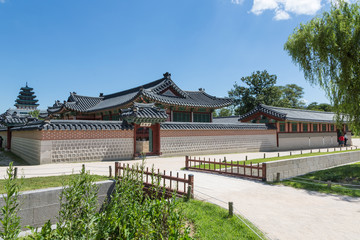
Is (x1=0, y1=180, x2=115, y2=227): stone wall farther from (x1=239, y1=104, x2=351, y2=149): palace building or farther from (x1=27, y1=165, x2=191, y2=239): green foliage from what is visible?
(x1=239, y1=104, x2=351, y2=149): palace building

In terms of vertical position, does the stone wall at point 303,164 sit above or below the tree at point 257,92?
below

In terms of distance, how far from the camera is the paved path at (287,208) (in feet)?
15.4

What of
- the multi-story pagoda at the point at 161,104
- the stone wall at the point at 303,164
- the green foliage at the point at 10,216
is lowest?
the stone wall at the point at 303,164

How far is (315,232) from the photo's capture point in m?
4.63

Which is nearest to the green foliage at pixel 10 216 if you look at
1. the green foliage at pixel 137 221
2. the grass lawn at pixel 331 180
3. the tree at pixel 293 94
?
the green foliage at pixel 137 221

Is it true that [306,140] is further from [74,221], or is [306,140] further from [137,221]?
[74,221]

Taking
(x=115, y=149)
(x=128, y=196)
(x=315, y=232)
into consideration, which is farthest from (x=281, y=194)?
(x=115, y=149)

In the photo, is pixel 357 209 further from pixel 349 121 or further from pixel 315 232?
pixel 349 121

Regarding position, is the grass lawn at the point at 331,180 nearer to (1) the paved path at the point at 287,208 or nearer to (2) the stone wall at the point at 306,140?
(1) the paved path at the point at 287,208

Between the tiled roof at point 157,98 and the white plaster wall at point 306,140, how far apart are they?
7204 mm

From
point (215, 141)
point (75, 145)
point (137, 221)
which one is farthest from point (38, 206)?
point (215, 141)

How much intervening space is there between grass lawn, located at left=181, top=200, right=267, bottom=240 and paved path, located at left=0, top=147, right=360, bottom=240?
0.39 m

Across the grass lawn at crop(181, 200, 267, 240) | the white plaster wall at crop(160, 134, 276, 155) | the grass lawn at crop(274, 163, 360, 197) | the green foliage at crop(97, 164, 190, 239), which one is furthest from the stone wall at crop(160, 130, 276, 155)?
the green foliage at crop(97, 164, 190, 239)

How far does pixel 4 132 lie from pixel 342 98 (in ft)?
97.0
